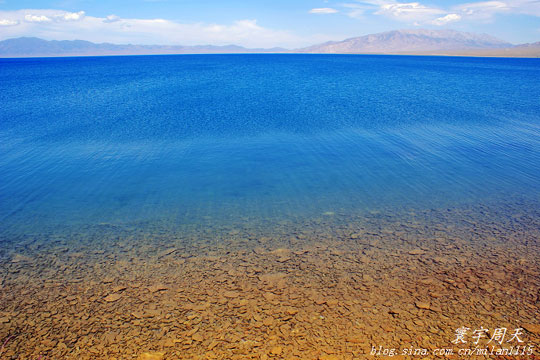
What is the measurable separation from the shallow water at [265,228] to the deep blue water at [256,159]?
15 cm

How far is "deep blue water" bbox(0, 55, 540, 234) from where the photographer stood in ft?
48.9

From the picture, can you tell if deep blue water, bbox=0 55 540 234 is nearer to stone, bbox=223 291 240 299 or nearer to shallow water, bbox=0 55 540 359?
shallow water, bbox=0 55 540 359

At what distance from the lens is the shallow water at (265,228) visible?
834 cm

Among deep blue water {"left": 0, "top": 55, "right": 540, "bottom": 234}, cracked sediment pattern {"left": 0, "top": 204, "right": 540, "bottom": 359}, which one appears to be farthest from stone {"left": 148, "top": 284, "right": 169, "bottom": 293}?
deep blue water {"left": 0, "top": 55, "right": 540, "bottom": 234}

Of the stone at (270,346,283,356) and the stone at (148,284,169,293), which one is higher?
the stone at (148,284,169,293)

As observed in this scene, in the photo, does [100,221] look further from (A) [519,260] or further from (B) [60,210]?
(A) [519,260]

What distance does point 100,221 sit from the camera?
1360 centimetres

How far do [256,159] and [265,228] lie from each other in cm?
861

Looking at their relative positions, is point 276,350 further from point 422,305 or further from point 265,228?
point 265,228

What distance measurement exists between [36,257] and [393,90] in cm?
4930

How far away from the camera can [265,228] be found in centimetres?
1290

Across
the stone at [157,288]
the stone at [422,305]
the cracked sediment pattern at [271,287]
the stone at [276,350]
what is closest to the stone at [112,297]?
the cracked sediment pattern at [271,287]

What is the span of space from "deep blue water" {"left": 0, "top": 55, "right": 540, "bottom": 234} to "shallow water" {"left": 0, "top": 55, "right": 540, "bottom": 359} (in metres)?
0.15

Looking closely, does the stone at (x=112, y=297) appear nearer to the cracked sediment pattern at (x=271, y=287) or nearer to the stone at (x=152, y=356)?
the cracked sediment pattern at (x=271, y=287)
